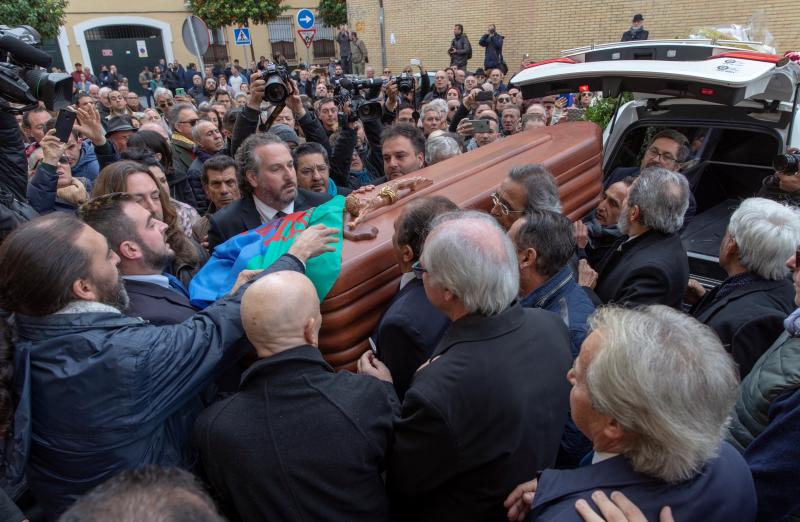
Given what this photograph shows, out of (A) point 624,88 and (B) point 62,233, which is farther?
(A) point 624,88

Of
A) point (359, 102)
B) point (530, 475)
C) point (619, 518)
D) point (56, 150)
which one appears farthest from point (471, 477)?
point (359, 102)

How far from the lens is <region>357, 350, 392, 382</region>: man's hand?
1.63 meters

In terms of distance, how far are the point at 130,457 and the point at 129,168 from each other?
1.67 metres

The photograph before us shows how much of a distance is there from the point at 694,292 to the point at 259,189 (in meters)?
2.47

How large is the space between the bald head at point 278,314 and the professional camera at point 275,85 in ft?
7.44

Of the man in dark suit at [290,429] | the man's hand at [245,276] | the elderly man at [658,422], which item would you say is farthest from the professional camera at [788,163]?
the man's hand at [245,276]

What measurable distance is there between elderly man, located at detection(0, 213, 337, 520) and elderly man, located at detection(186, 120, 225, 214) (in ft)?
9.62

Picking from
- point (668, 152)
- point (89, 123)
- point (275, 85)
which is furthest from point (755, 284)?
point (89, 123)

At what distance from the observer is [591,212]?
3350 mm

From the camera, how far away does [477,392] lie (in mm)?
1352

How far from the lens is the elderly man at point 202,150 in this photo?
4328mm

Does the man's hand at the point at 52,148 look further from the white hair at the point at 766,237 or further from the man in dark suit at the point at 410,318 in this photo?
the white hair at the point at 766,237

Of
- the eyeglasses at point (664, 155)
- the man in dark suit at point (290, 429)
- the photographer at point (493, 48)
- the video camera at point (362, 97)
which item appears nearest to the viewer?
the man in dark suit at point (290, 429)

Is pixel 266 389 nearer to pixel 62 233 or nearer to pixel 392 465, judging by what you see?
pixel 392 465
